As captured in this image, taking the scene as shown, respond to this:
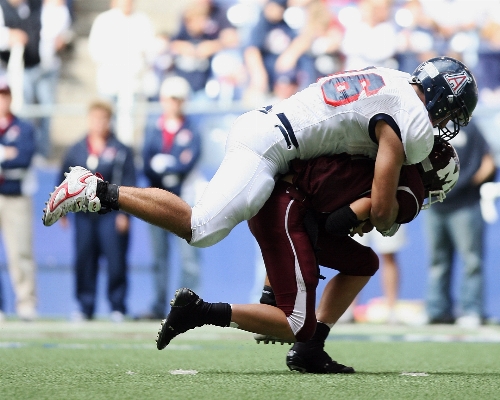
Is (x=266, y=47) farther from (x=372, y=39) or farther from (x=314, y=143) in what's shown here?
(x=314, y=143)

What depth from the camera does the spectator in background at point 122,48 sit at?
10227 mm

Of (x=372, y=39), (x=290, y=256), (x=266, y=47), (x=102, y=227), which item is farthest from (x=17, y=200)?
(x=290, y=256)

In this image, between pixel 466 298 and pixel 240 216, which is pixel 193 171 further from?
pixel 240 216

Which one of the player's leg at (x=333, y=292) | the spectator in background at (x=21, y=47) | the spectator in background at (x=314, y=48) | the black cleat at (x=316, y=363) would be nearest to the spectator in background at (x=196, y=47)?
the spectator in background at (x=314, y=48)

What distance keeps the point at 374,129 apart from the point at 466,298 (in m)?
4.73

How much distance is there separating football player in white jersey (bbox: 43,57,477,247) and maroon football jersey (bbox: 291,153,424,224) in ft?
0.19

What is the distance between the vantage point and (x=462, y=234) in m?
8.28

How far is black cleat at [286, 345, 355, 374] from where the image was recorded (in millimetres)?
4219

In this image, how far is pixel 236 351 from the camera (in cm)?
547

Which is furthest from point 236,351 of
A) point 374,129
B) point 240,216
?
point 374,129

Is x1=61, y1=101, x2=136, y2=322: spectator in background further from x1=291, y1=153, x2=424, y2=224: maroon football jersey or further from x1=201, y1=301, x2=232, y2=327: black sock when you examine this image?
x1=201, y1=301, x2=232, y2=327: black sock

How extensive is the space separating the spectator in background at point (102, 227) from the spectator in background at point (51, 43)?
5.65 feet

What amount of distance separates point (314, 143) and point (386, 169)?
1.29 feet

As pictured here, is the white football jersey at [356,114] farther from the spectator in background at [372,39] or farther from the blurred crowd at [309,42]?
the spectator in background at [372,39]
